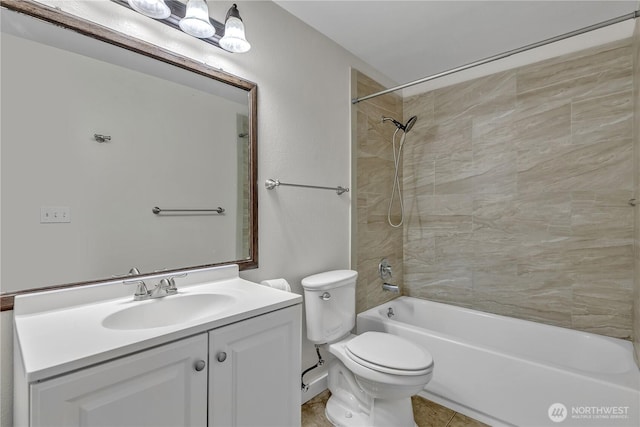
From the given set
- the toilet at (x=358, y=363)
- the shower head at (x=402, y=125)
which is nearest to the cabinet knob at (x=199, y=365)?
the toilet at (x=358, y=363)

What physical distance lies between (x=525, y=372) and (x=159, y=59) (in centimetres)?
230

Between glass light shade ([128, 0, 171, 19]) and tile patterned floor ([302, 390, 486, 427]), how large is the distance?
2061mm

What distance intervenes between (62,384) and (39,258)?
53 centimetres

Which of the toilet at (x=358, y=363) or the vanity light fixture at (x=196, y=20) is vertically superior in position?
the vanity light fixture at (x=196, y=20)

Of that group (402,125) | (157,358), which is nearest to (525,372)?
(157,358)

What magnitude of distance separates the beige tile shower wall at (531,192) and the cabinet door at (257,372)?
71.4 inches

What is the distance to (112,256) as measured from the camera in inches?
46.2

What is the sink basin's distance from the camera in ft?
3.51

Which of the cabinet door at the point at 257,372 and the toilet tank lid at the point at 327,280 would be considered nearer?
the cabinet door at the point at 257,372

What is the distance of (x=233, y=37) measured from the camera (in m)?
1.35

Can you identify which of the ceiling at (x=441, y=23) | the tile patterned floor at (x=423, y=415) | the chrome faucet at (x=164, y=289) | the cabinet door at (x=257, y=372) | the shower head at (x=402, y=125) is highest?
the ceiling at (x=441, y=23)

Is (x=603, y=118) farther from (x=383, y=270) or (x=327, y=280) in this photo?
(x=327, y=280)

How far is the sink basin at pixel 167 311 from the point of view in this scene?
3.51ft

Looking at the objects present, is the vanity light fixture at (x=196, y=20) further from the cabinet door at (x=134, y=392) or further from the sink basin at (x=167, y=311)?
the cabinet door at (x=134, y=392)
